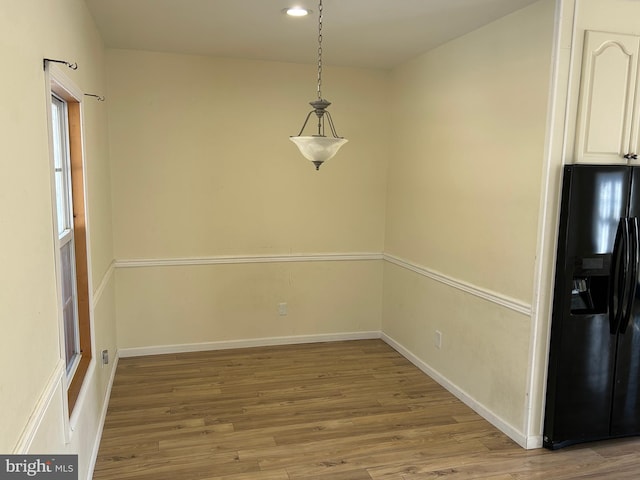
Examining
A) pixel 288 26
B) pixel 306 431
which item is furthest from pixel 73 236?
pixel 288 26

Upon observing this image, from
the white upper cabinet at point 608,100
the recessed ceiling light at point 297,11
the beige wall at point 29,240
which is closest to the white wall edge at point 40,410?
the beige wall at point 29,240

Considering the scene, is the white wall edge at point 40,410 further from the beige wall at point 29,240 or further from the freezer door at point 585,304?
the freezer door at point 585,304

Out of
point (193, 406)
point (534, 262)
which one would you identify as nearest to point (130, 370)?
point (193, 406)

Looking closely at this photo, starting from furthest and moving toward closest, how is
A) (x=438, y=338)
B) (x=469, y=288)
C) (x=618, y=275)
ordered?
(x=438, y=338) < (x=469, y=288) < (x=618, y=275)

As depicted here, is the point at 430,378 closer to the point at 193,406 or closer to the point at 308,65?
the point at 193,406

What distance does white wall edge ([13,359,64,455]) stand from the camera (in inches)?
54.7

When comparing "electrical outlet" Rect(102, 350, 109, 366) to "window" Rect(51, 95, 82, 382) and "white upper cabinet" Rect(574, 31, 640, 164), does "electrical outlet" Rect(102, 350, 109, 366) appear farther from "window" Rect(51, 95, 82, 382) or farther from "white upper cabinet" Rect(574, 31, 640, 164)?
"white upper cabinet" Rect(574, 31, 640, 164)

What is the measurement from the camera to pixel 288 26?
335 centimetres

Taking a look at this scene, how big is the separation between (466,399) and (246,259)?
7.44 feet

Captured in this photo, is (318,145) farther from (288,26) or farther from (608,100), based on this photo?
(608,100)

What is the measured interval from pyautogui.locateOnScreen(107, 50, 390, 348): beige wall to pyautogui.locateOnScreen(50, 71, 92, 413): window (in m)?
1.55

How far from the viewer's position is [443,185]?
3.84 m

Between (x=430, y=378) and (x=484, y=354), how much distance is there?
2.60ft

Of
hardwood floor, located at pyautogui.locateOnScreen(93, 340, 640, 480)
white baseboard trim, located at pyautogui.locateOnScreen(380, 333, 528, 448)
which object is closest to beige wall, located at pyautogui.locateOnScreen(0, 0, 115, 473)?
hardwood floor, located at pyautogui.locateOnScreen(93, 340, 640, 480)
